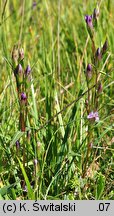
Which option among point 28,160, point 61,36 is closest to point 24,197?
point 28,160

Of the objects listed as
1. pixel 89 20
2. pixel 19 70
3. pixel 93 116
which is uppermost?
pixel 89 20

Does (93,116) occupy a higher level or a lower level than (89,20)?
lower

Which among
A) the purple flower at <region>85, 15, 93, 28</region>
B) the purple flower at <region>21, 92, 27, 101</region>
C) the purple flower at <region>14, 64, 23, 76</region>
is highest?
the purple flower at <region>85, 15, 93, 28</region>

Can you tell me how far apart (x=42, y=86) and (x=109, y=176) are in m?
0.65

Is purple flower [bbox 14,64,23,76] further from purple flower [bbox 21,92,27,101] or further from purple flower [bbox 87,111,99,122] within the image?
purple flower [bbox 87,111,99,122]

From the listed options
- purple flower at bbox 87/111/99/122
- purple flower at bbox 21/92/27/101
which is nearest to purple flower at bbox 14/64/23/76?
purple flower at bbox 21/92/27/101

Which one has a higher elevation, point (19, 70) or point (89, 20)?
point (89, 20)

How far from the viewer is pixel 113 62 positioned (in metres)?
2.26

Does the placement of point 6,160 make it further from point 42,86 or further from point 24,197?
point 42,86

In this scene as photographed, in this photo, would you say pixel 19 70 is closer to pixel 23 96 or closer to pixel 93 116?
pixel 23 96

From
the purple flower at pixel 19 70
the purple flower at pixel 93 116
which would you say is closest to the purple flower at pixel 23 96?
the purple flower at pixel 19 70

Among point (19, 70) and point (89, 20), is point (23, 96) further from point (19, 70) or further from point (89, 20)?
point (89, 20)

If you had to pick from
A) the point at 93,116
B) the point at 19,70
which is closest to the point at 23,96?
the point at 19,70

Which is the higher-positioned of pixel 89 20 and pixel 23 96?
pixel 89 20
